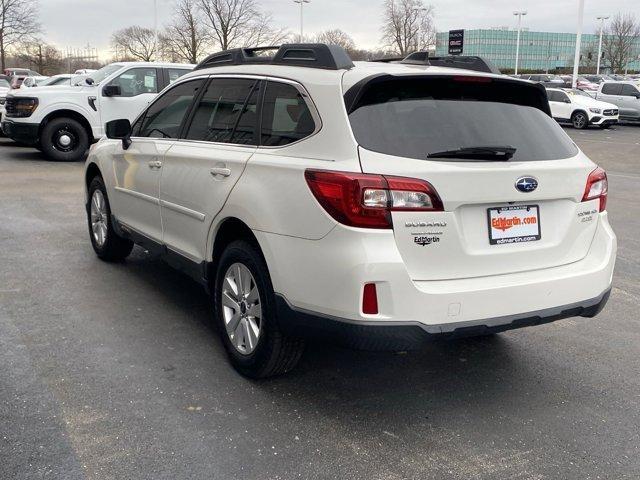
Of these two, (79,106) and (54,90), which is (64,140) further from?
(54,90)

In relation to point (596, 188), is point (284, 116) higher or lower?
higher

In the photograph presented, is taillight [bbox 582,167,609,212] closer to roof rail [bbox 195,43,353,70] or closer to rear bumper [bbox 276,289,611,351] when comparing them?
rear bumper [bbox 276,289,611,351]

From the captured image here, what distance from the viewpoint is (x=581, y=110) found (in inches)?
1038

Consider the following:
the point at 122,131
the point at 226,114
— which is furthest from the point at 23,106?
the point at 226,114

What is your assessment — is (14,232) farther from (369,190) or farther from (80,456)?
(369,190)

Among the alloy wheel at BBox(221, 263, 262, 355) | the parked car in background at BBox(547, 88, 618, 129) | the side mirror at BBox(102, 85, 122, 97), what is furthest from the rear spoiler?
the parked car in background at BBox(547, 88, 618, 129)

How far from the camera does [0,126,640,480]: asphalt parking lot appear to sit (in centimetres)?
292

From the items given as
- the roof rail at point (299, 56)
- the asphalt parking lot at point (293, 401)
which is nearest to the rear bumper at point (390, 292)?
the asphalt parking lot at point (293, 401)

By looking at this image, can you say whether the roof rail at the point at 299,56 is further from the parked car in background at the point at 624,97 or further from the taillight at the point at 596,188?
the parked car in background at the point at 624,97

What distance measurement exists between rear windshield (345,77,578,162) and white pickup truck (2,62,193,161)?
36.1 ft

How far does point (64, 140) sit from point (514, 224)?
40.9 feet

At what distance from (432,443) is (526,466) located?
0.43 metres

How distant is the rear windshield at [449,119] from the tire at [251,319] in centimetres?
92

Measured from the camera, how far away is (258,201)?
344 centimetres
